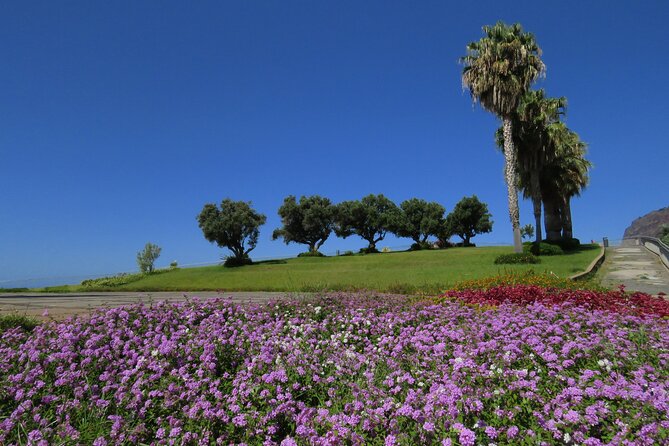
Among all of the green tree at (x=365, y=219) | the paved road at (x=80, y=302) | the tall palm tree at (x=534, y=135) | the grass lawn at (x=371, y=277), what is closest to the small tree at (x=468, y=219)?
the green tree at (x=365, y=219)

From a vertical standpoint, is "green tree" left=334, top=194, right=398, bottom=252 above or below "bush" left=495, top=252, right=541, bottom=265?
above

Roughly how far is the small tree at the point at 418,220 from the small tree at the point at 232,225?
24.8 meters

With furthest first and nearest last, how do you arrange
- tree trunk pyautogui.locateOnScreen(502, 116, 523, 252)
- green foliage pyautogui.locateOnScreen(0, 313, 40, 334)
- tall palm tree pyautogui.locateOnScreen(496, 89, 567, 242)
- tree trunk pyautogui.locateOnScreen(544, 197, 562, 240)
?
1. tree trunk pyautogui.locateOnScreen(544, 197, 562, 240)
2. tall palm tree pyautogui.locateOnScreen(496, 89, 567, 242)
3. tree trunk pyautogui.locateOnScreen(502, 116, 523, 252)
4. green foliage pyautogui.locateOnScreen(0, 313, 40, 334)

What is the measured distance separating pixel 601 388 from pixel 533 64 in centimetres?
3083

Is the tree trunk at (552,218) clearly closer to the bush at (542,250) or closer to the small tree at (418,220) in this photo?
the bush at (542,250)

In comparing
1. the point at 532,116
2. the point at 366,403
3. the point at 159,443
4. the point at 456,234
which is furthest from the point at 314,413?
the point at 456,234

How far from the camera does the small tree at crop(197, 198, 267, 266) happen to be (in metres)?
46.2

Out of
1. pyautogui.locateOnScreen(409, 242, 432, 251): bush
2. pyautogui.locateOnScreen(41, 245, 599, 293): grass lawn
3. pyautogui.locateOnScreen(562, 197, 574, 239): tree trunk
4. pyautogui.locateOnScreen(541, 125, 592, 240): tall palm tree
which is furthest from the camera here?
pyautogui.locateOnScreen(409, 242, 432, 251): bush

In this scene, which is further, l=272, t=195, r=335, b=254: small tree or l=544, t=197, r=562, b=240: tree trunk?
l=272, t=195, r=335, b=254: small tree

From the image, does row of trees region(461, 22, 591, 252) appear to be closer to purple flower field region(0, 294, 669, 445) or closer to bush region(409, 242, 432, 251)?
bush region(409, 242, 432, 251)

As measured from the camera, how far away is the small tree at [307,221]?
60.5m

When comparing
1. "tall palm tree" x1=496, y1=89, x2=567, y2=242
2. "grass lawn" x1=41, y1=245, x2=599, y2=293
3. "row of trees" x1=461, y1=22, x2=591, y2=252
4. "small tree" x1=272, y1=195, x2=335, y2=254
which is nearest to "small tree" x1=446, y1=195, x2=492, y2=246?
"small tree" x1=272, y1=195, x2=335, y2=254

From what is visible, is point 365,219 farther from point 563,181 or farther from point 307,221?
point 563,181

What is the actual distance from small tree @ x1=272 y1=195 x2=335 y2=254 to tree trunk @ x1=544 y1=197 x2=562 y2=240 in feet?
99.0
